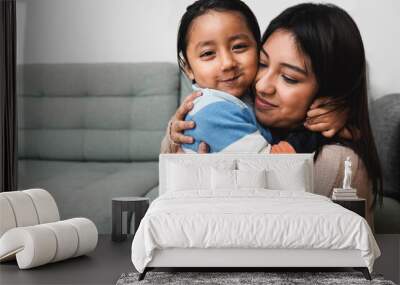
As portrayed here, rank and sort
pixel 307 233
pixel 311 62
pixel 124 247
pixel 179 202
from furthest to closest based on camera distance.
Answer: pixel 311 62
pixel 124 247
pixel 179 202
pixel 307 233

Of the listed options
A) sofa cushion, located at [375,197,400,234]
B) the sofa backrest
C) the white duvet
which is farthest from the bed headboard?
the white duvet

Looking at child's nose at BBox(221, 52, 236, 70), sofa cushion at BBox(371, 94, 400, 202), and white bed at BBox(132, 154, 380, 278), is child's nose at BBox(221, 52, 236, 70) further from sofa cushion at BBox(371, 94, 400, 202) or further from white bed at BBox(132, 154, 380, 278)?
white bed at BBox(132, 154, 380, 278)

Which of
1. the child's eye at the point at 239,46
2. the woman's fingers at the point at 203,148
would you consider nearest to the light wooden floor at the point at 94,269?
the woman's fingers at the point at 203,148

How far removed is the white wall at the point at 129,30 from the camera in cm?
641

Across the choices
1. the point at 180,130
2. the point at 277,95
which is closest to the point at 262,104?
the point at 277,95

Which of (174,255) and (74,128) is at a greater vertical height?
(74,128)

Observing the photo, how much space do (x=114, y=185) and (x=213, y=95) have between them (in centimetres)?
123

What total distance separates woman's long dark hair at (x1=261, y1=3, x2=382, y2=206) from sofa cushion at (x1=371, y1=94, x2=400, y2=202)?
7 centimetres

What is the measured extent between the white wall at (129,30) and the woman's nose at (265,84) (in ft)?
1.50

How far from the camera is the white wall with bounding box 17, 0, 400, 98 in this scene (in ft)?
21.0

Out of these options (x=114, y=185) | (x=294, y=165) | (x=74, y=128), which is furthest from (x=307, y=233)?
(x=74, y=128)

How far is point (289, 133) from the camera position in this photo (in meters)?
6.34

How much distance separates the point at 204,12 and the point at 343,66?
4.47 feet

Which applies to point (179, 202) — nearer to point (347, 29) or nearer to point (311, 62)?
point (311, 62)
